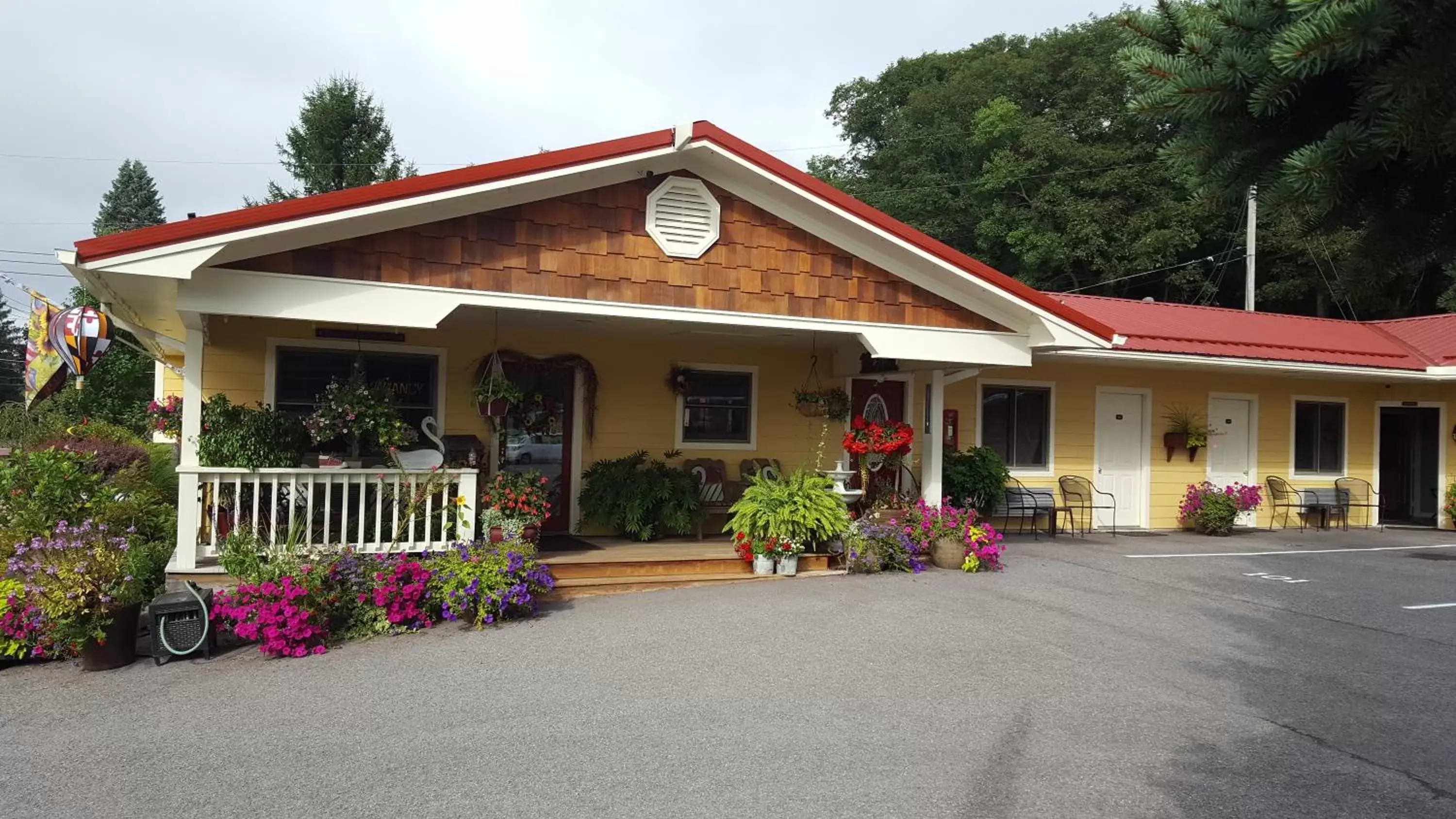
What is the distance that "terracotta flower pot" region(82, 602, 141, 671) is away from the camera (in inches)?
227

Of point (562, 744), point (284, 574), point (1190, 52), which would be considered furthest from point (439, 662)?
point (1190, 52)

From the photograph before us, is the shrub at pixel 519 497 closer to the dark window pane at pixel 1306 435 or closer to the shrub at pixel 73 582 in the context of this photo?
the shrub at pixel 73 582

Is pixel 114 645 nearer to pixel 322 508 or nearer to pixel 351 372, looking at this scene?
pixel 322 508

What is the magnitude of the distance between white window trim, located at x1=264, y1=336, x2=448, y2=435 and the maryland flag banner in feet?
16.6

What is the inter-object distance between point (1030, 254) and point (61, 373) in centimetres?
2407

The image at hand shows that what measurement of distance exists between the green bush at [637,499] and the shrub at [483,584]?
2.46 m

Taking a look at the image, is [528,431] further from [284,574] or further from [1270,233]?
[1270,233]

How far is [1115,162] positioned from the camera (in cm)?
2641

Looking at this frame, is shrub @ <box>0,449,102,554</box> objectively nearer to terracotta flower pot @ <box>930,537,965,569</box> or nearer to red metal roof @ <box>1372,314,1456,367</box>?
terracotta flower pot @ <box>930,537,965,569</box>

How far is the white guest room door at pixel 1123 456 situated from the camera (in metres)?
13.0

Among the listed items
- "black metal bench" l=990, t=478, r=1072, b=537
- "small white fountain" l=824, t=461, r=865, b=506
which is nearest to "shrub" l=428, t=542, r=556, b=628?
"small white fountain" l=824, t=461, r=865, b=506

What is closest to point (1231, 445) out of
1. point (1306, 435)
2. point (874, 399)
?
point (1306, 435)

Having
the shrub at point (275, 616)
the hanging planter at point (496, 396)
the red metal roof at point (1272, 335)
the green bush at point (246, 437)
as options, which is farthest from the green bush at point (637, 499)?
Result: the red metal roof at point (1272, 335)

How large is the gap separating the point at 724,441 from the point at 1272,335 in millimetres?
9303
